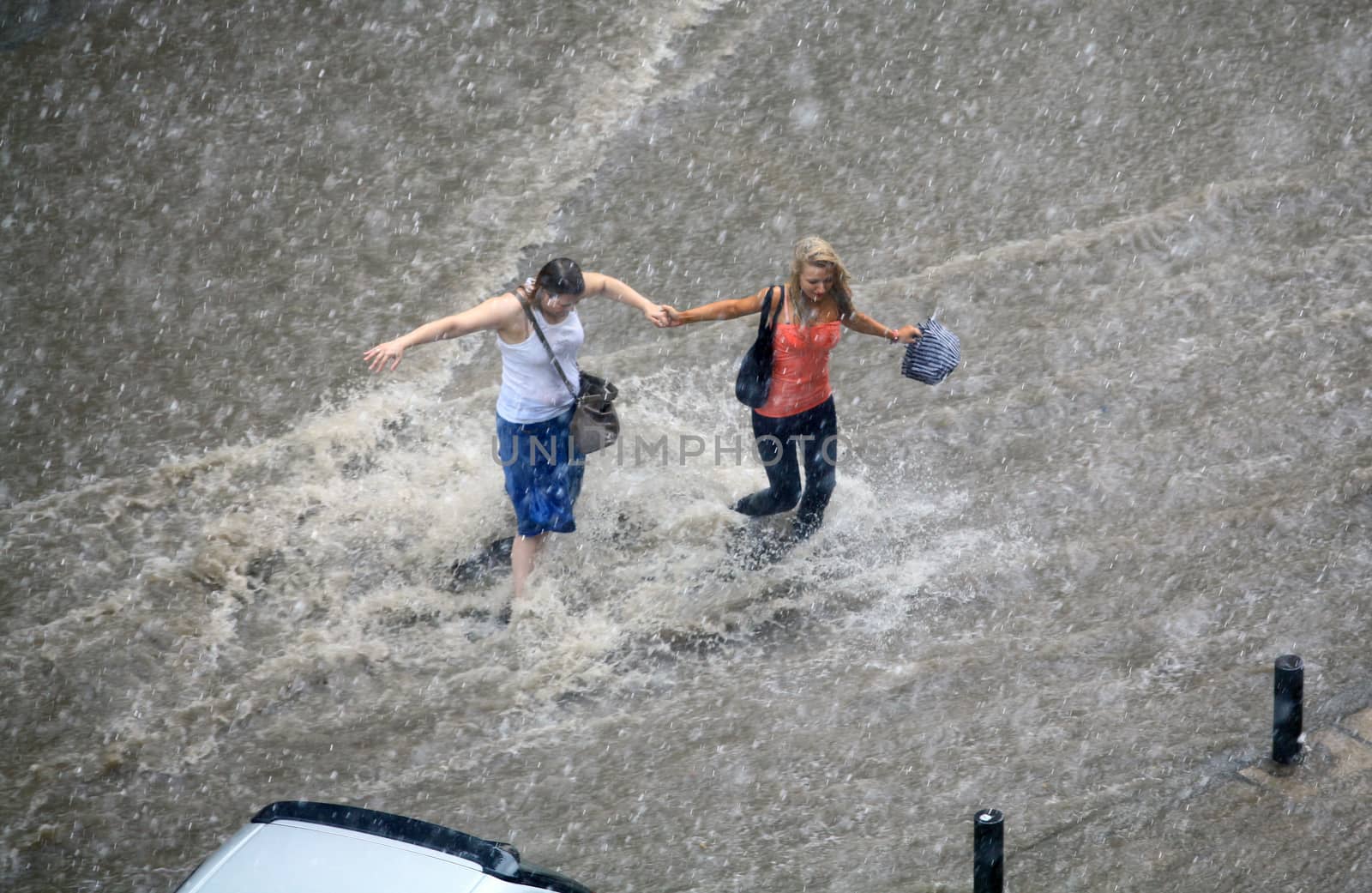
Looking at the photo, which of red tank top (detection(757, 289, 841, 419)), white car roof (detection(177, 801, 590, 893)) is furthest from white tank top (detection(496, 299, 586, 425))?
white car roof (detection(177, 801, 590, 893))

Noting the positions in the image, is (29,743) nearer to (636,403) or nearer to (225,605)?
(225,605)

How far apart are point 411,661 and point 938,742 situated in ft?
8.43

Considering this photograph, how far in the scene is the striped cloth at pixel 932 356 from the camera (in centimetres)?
630

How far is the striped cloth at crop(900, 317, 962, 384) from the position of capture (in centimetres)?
630

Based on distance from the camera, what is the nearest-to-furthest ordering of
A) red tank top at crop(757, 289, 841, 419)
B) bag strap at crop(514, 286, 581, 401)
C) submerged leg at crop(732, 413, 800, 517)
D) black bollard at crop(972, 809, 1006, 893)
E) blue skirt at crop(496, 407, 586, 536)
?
black bollard at crop(972, 809, 1006, 893), bag strap at crop(514, 286, 581, 401), red tank top at crop(757, 289, 841, 419), blue skirt at crop(496, 407, 586, 536), submerged leg at crop(732, 413, 800, 517)

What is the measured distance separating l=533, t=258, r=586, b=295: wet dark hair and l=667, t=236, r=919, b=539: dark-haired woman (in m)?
0.65

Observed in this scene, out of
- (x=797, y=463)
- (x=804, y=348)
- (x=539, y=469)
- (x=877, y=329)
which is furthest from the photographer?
(x=797, y=463)

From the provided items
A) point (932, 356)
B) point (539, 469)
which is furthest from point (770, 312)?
point (539, 469)

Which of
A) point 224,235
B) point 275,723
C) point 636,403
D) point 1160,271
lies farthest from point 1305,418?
point 224,235

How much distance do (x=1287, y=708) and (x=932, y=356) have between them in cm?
225

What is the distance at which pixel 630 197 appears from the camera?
10.1m

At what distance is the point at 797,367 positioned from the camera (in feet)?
20.0

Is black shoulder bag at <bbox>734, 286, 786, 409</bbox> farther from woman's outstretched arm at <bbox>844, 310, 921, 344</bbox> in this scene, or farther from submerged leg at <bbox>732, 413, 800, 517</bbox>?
woman's outstretched arm at <bbox>844, 310, 921, 344</bbox>

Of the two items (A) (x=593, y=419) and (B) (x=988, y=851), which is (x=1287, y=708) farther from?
(A) (x=593, y=419)
